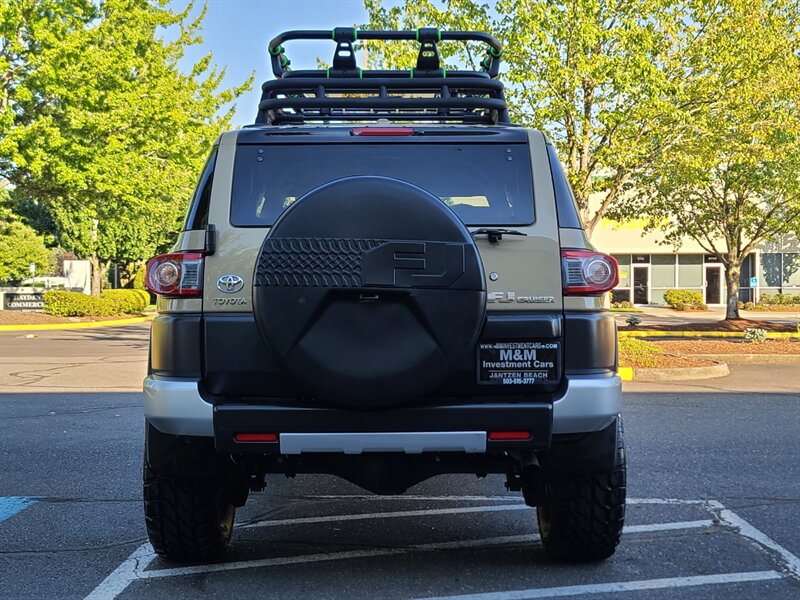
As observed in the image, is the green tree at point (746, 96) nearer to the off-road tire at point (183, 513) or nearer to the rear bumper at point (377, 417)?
the rear bumper at point (377, 417)

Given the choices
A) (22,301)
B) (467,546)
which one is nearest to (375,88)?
(467,546)

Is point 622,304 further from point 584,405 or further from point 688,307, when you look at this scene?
point 584,405

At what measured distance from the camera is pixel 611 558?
4145 mm

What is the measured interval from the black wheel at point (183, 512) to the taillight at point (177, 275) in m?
0.79

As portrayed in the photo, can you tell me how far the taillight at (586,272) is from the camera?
11.5 ft

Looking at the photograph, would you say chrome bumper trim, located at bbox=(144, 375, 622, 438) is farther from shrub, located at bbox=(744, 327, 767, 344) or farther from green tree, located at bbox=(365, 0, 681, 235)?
shrub, located at bbox=(744, 327, 767, 344)

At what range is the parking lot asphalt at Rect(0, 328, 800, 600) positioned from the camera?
12.3 ft

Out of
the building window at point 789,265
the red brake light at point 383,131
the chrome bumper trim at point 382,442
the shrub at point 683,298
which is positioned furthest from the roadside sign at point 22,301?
the building window at point 789,265

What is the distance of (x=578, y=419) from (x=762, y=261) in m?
43.3

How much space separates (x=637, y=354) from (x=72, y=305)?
21.3 m

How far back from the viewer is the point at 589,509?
3822mm

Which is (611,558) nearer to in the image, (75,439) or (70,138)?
(75,439)

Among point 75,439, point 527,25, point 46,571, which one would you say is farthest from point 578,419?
point 527,25

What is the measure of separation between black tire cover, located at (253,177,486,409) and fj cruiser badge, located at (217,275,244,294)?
8.1 inches
